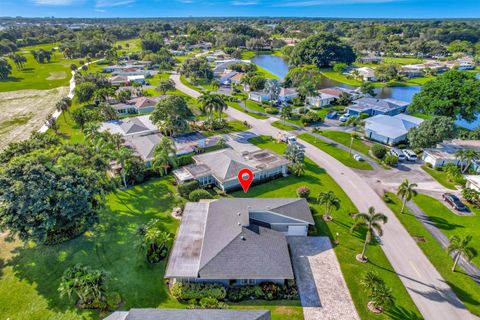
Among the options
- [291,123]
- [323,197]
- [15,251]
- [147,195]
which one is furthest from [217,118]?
[15,251]

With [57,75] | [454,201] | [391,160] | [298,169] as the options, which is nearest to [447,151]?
[391,160]

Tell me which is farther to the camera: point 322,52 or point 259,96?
point 322,52

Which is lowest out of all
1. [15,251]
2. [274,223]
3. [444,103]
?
[15,251]

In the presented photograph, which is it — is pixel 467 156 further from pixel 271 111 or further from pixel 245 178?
pixel 271 111

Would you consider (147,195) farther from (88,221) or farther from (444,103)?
(444,103)

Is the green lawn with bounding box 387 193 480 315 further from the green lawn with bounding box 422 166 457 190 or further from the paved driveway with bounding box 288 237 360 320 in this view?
the paved driveway with bounding box 288 237 360 320

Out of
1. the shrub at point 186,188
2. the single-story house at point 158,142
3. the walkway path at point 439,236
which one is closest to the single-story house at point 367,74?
the single-story house at point 158,142

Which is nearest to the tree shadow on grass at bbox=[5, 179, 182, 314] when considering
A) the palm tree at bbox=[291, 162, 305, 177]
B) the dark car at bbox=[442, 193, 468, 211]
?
the palm tree at bbox=[291, 162, 305, 177]
